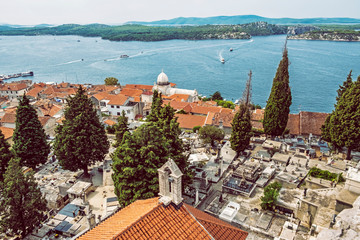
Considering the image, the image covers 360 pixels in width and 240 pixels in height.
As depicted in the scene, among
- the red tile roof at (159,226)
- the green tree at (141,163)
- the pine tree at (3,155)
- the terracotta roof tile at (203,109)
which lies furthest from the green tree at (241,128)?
the terracotta roof tile at (203,109)

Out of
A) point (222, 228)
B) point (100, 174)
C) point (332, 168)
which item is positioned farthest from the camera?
point (100, 174)

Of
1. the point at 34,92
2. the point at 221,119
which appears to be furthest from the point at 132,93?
the point at 221,119

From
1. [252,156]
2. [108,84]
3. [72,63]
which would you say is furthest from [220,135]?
[72,63]

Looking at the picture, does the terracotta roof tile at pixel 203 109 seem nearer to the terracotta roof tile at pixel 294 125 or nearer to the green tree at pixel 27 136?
the terracotta roof tile at pixel 294 125

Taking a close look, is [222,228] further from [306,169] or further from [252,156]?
[252,156]

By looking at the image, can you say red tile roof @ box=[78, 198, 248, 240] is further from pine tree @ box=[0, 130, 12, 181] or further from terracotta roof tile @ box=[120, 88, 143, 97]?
terracotta roof tile @ box=[120, 88, 143, 97]

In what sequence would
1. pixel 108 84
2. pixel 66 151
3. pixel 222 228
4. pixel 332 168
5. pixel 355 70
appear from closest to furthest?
pixel 222 228 < pixel 332 168 < pixel 66 151 < pixel 108 84 < pixel 355 70
